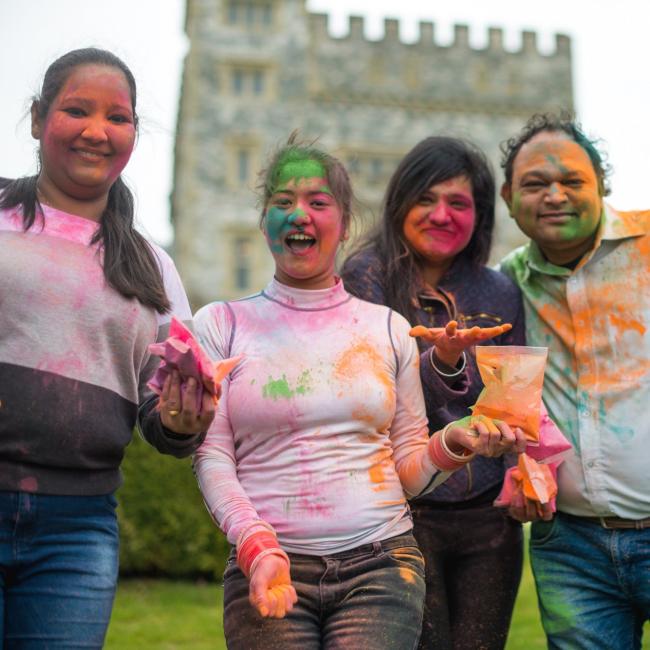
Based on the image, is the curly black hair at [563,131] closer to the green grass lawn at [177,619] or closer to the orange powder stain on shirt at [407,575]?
the orange powder stain on shirt at [407,575]

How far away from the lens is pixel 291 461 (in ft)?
8.24

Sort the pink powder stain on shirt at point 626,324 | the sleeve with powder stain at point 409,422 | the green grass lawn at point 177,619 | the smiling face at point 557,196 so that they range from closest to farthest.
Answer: the sleeve with powder stain at point 409,422 → the pink powder stain on shirt at point 626,324 → the smiling face at point 557,196 → the green grass lawn at point 177,619

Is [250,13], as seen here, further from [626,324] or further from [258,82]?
[626,324]

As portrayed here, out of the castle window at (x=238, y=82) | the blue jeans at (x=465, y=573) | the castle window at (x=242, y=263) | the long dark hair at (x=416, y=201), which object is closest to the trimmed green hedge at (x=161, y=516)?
the long dark hair at (x=416, y=201)

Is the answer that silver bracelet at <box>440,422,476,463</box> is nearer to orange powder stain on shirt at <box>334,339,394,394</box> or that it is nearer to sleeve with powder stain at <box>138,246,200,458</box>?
orange powder stain on shirt at <box>334,339,394,394</box>

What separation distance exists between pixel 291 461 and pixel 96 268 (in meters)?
0.79

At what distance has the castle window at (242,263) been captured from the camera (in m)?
25.1

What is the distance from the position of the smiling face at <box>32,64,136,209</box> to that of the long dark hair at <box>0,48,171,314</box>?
30 millimetres

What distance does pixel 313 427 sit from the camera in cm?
254

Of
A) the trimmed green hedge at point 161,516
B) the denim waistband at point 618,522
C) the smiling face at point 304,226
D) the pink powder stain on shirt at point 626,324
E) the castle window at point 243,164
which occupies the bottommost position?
the trimmed green hedge at point 161,516

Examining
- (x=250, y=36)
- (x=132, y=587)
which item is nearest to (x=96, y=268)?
(x=132, y=587)

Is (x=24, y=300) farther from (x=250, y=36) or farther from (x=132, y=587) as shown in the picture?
(x=250, y=36)

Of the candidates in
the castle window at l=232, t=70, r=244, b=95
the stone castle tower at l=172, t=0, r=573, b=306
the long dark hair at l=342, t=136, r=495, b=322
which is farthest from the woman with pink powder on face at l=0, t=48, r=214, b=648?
the castle window at l=232, t=70, r=244, b=95

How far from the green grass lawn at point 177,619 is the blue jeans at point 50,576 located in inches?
155
